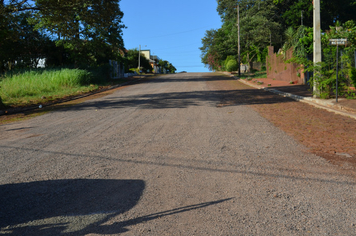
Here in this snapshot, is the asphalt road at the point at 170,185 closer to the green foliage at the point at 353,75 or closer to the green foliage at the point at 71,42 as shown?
the green foliage at the point at 353,75

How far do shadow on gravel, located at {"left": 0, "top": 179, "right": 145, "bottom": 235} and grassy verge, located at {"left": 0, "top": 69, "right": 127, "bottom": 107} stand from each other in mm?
11454

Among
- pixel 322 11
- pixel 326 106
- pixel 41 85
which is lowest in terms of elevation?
pixel 326 106

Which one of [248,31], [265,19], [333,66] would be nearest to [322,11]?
[265,19]

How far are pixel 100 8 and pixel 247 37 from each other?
24896 millimetres

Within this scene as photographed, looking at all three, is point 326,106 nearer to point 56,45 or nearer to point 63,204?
point 63,204

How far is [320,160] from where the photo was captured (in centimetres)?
546

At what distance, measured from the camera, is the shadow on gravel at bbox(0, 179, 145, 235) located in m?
3.33

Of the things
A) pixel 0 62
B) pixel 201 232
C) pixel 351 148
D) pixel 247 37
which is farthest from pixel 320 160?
pixel 247 37

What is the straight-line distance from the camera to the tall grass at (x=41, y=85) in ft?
55.0

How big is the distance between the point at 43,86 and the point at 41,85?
0.48ft

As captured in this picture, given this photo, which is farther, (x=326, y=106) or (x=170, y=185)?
(x=326, y=106)

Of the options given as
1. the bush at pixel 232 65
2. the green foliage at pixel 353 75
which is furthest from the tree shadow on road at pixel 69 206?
the bush at pixel 232 65

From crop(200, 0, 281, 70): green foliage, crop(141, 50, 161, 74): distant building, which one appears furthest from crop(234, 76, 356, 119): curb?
crop(141, 50, 161, 74): distant building

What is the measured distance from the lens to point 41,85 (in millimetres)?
19812
